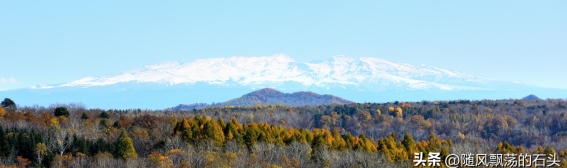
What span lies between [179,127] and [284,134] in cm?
958

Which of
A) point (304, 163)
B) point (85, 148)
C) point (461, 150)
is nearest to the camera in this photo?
point (85, 148)

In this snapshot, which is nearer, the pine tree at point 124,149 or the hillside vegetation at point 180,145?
the hillside vegetation at point 180,145

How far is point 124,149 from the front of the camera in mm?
54562

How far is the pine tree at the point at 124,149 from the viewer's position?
177 ft

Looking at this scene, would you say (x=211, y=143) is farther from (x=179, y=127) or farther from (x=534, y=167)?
(x=534, y=167)

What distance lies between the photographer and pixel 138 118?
73.5m

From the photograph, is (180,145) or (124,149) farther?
(180,145)

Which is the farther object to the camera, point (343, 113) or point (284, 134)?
point (343, 113)

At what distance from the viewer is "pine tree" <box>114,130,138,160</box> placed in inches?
2120

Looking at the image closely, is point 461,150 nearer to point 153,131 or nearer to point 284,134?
point 284,134

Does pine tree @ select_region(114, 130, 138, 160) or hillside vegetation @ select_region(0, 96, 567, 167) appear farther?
pine tree @ select_region(114, 130, 138, 160)

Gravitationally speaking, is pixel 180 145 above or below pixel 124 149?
above

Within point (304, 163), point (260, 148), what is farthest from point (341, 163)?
point (260, 148)

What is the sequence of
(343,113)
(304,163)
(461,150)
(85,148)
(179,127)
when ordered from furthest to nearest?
(343,113)
(461,150)
(179,127)
(304,163)
(85,148)
